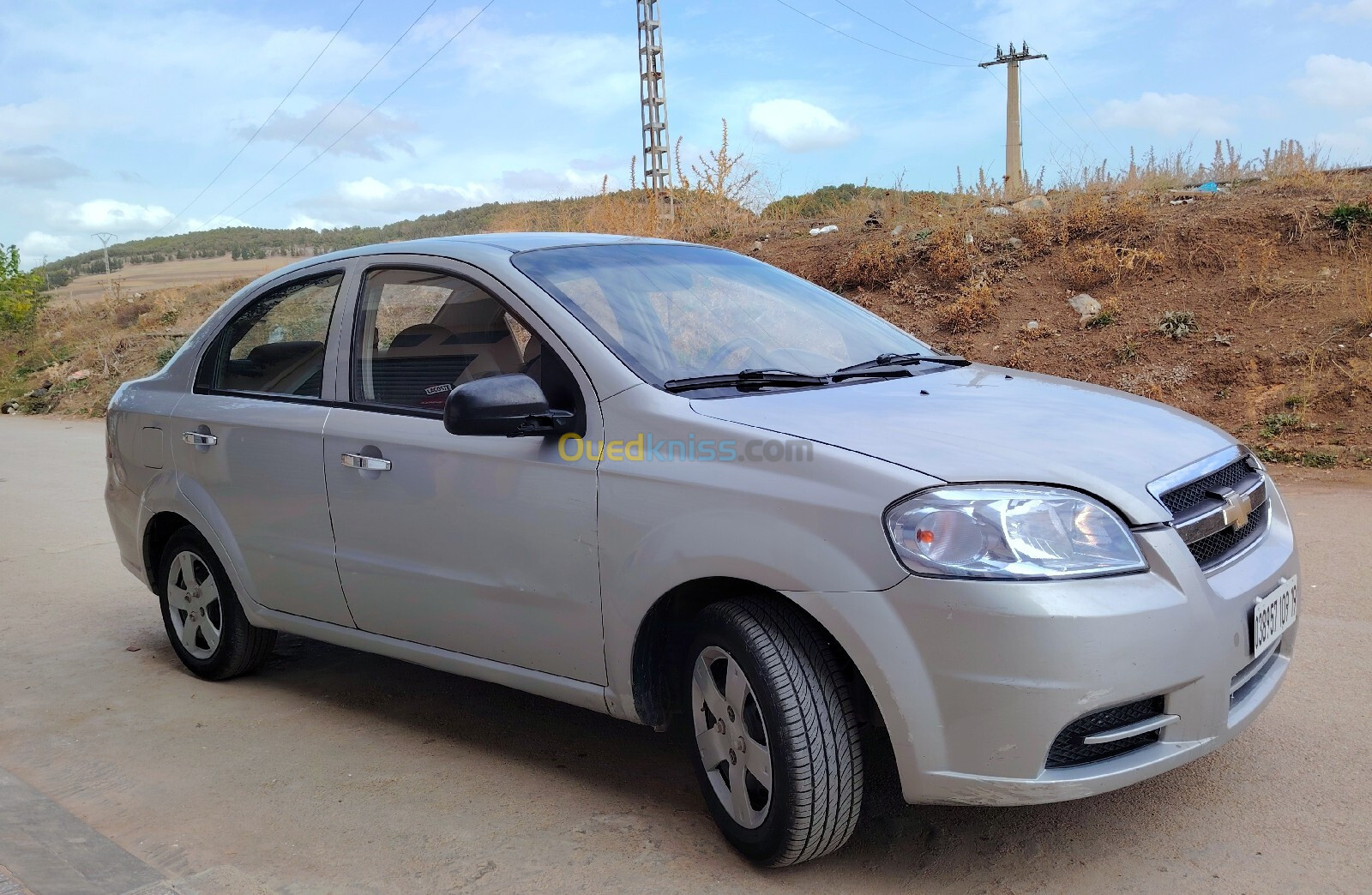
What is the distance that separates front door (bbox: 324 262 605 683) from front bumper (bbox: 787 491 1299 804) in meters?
0.87

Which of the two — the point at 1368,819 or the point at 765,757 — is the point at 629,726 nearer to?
the point at 765,757

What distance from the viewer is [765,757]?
2.84 m

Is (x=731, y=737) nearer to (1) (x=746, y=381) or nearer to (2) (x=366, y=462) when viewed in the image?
(1) (x=746, y=381)

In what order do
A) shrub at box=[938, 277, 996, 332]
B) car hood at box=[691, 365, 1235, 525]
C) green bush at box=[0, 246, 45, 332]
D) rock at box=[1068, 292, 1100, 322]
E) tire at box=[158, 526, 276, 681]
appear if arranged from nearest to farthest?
car hood at box=[691, 365, 1235, 525] < tire at box=[158, 526, 276, 681] < rock at box=[1068, 292, 1100, 322] < shrub at box=[938, 277, 996, 332] < green bush at box=[0, 246, 45, 332]

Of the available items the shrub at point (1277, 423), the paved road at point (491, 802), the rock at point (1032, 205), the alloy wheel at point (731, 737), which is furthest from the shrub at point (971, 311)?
the alloy wheel at point (731, 737)

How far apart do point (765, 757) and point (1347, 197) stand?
37.9 ft

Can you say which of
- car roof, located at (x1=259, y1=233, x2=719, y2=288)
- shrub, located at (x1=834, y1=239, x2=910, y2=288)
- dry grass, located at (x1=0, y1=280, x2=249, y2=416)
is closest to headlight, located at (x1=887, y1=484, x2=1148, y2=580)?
car roof, located at (x1=259, y1=233, x2=719, y2=288)

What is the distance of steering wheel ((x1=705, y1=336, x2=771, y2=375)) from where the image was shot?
11.0ft

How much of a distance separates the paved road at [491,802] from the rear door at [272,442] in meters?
0.57

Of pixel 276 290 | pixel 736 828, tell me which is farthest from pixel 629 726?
pixel 276 290

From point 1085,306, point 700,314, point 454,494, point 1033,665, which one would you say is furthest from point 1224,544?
point 1085,306

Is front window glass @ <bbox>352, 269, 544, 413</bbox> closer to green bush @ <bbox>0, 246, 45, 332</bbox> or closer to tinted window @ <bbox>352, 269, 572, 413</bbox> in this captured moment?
tinted window @ <bbox>352, 269, 572, 413</bbox>

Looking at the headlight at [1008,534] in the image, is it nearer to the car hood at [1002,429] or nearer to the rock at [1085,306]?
the car hood at [1002,429]

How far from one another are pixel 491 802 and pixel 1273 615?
2.26 meters
